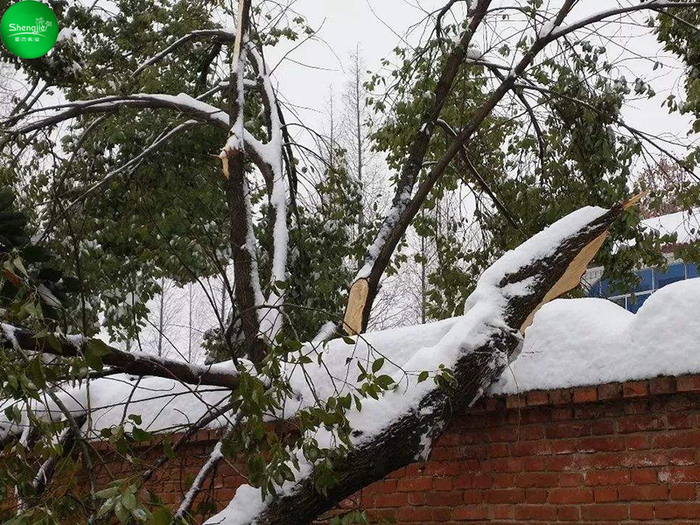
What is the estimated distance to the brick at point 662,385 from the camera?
12.6ft

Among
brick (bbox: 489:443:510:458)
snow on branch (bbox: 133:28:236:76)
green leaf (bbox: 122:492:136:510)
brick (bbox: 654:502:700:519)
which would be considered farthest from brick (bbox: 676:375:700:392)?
snow on branch (bbox: 133:28:236:76)

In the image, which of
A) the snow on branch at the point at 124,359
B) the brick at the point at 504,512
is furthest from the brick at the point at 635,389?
Result: the snow on branch at the point at 124,359

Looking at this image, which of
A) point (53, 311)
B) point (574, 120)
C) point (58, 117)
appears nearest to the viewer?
Result: point (53, 311)

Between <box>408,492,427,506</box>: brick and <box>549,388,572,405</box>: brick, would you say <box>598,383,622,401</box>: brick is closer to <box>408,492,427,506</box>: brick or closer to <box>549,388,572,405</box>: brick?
<box>549,388,572,405</box>: brick

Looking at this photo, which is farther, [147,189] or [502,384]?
[147,189]

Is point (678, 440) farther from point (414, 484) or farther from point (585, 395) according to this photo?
point (414, 484)

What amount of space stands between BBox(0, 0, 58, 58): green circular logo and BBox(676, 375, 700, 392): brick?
737 centimetres

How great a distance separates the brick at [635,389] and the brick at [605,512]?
1.65 ft

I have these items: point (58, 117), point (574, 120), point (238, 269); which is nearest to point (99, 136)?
point (58, 117)

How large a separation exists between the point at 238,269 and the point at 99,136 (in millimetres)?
3015

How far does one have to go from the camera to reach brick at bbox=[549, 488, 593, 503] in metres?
4.09

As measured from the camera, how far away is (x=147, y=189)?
9875mm

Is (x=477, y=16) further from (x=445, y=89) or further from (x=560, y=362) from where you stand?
(x=560, y=362)

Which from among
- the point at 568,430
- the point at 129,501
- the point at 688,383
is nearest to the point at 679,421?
the point at 688,383
